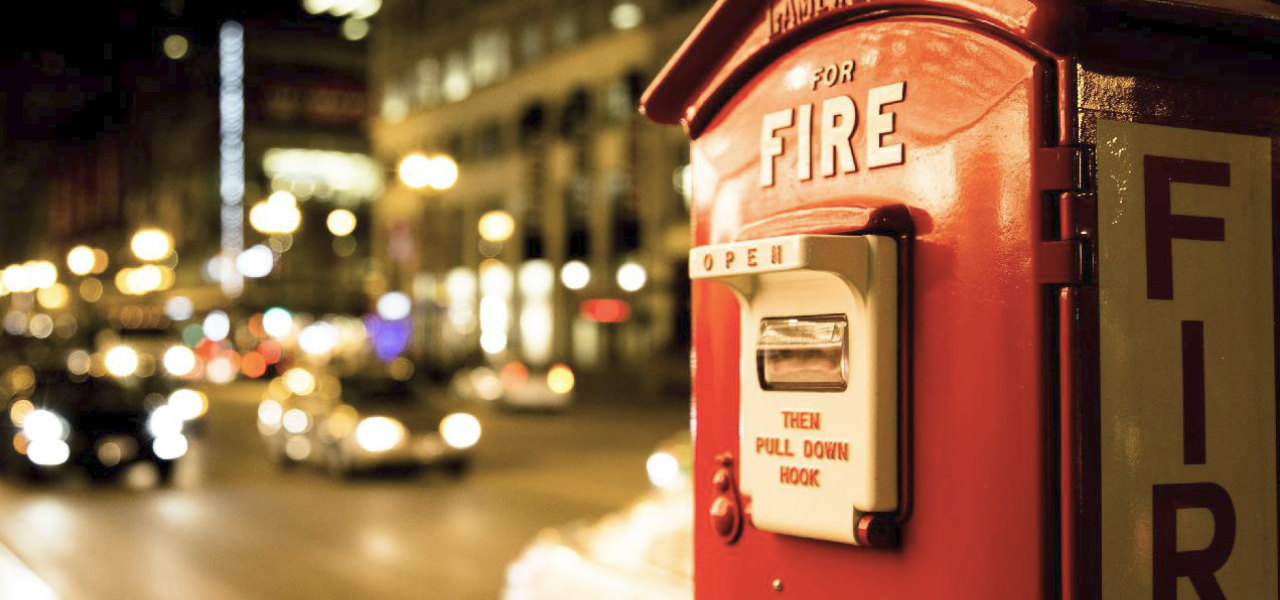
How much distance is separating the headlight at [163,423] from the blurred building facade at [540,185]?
21946mm

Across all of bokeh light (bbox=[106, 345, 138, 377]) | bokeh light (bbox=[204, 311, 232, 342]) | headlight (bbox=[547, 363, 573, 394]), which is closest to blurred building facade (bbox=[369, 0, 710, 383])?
headlight (bbox=[547, 363, 573, 394])

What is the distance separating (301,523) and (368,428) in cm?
427

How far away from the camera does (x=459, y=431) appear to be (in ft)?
63.0

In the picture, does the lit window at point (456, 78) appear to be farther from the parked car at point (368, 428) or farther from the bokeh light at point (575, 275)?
the parked car at point (368, 428)

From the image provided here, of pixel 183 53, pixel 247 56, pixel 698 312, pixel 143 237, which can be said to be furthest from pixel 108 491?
pixel 183 53

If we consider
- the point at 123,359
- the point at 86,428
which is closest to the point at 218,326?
the point at 123,359

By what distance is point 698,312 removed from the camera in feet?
13.6

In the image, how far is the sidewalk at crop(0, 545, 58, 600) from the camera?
32.3ft

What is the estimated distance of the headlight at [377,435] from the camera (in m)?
18.5

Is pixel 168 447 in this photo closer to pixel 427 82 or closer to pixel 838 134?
pixel 838 134

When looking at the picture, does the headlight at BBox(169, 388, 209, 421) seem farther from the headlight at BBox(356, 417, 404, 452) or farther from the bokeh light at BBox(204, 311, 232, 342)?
the bokeh light at BBox(204, 311, 232, 342)

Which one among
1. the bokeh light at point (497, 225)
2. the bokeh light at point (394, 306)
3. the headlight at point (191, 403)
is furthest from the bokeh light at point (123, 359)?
the bokeh light at point (394, 306)

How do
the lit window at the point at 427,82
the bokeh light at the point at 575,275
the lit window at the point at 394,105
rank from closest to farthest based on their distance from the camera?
1. the bokeh light at the point at 575,275
2. the lit window at the point at 427,82
3. the lit window at the point at 394,105

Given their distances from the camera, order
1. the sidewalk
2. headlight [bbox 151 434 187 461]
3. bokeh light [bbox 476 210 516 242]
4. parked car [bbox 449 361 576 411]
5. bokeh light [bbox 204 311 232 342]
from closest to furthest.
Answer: the sidewalk < headlight [bbox 151 434 187 461] < parked car [bbox 449 361 576 411] < bokeh light [bbox 476 210 516 242] < bokeh light [bbox 204 311 232 342]
